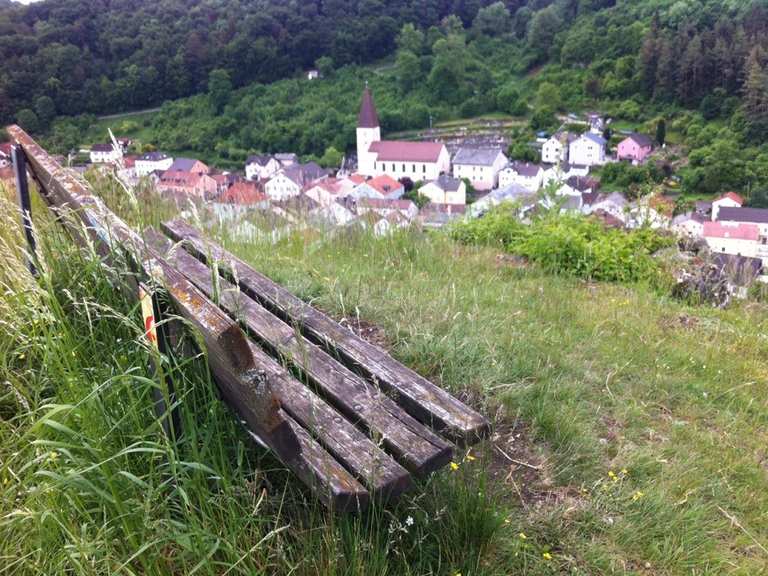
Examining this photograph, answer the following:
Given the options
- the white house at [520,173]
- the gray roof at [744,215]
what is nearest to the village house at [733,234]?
the gray roof at [744,215]

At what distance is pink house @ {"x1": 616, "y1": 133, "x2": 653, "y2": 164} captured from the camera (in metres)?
36.2

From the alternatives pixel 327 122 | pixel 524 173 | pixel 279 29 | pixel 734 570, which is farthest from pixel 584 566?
pixel 279 29

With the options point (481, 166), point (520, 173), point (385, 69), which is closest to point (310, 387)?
point (520, 173)

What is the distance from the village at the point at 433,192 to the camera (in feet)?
14.4

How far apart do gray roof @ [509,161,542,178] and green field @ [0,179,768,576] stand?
3355 cm

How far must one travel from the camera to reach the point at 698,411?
2.33 meters

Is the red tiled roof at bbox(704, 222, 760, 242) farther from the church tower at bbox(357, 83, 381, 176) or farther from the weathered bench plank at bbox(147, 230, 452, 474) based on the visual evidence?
the church tower at bbox(357, 83, 381, 176)

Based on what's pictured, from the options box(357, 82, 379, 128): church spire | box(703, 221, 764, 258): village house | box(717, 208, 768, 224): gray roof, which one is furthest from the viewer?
box(357, 82, 379, 128): church spire

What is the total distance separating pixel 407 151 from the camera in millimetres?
41344

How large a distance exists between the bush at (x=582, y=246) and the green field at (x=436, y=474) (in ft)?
3.26

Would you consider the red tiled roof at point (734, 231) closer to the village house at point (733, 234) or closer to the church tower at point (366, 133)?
the village house at point (733, 234)

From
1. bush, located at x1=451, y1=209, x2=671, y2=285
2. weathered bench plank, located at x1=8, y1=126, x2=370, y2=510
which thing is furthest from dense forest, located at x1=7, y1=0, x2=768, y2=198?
weathered bench plank, located at x1=8, y1=126, x2=370, y2=510

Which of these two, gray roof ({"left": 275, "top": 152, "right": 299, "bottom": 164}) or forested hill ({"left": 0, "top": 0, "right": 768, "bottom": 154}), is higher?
forested hill ({"left": 0, "top": 0, "right": 768, "bottom": 154})

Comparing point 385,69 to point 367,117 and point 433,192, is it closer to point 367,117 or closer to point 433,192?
point 367,117
